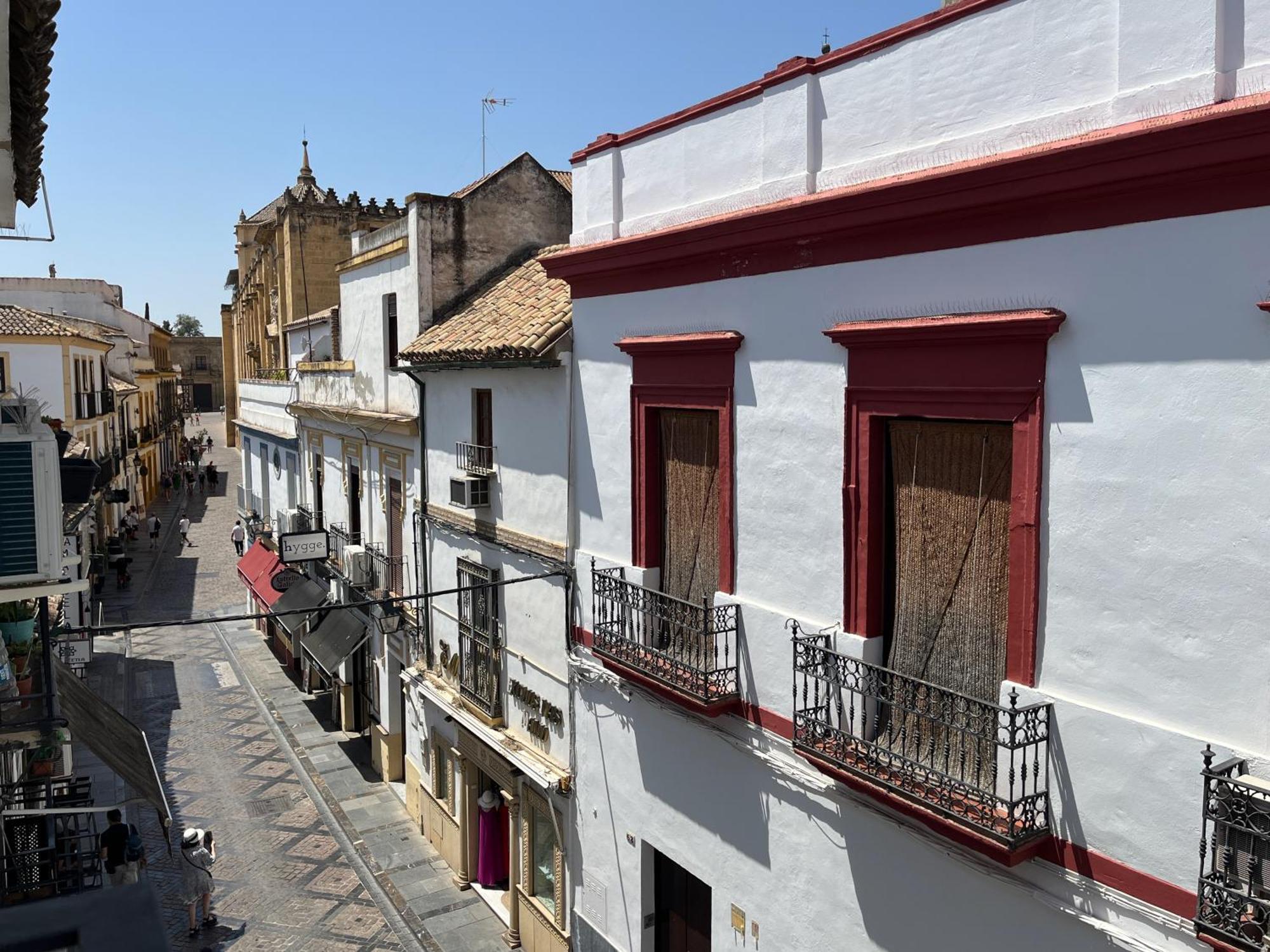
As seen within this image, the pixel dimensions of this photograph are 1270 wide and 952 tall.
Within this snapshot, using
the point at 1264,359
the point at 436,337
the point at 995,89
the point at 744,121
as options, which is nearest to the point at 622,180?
the point at 744,121

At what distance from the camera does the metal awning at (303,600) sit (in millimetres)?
18656

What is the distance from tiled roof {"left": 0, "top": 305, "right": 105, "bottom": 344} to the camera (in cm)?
2833

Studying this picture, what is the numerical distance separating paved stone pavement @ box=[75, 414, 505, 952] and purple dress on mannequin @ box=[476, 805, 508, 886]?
1.34 feet

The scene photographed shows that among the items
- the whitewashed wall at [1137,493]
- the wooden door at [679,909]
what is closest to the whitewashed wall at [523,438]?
the wooden door at [679,909]

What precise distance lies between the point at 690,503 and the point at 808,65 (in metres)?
3.59

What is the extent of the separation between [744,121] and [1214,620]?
4.80m

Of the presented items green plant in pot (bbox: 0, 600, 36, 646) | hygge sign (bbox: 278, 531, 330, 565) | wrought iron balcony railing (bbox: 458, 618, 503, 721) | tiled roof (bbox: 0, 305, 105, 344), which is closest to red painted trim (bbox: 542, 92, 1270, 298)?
wrought iron balcony railing (bbox: 458, 618, 503, 721)

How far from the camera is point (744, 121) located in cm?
753

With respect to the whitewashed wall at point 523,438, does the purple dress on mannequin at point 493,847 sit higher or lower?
lower

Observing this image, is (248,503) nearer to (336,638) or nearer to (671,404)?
(336,638)

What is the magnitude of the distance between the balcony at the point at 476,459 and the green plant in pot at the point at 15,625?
16.7 feet

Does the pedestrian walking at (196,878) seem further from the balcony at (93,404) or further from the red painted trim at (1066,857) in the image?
the balcony at (93,404)

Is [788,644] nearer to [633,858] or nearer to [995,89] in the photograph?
[633,858]

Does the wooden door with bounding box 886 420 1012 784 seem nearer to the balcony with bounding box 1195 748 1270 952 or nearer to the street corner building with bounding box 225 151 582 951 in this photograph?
the balcony with bounding box 1195 748 1270 952
